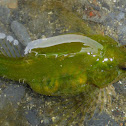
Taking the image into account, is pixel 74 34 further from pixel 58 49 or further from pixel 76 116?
pixel 76 116

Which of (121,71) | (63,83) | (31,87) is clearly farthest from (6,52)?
(121,71)

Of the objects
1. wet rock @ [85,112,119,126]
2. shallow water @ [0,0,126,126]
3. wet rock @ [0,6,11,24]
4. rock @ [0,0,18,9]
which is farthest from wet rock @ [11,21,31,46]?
wet rock @ [85,112,119,126]

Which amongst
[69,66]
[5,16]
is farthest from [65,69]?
[5,16]

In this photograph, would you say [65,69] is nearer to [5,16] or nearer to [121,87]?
[121,87]

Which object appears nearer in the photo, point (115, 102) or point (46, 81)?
point (46, 81)

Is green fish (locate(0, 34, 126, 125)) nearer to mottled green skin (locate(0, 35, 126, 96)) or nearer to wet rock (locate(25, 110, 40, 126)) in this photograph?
mottled green skin (locate(0, 35, 126, 96))
